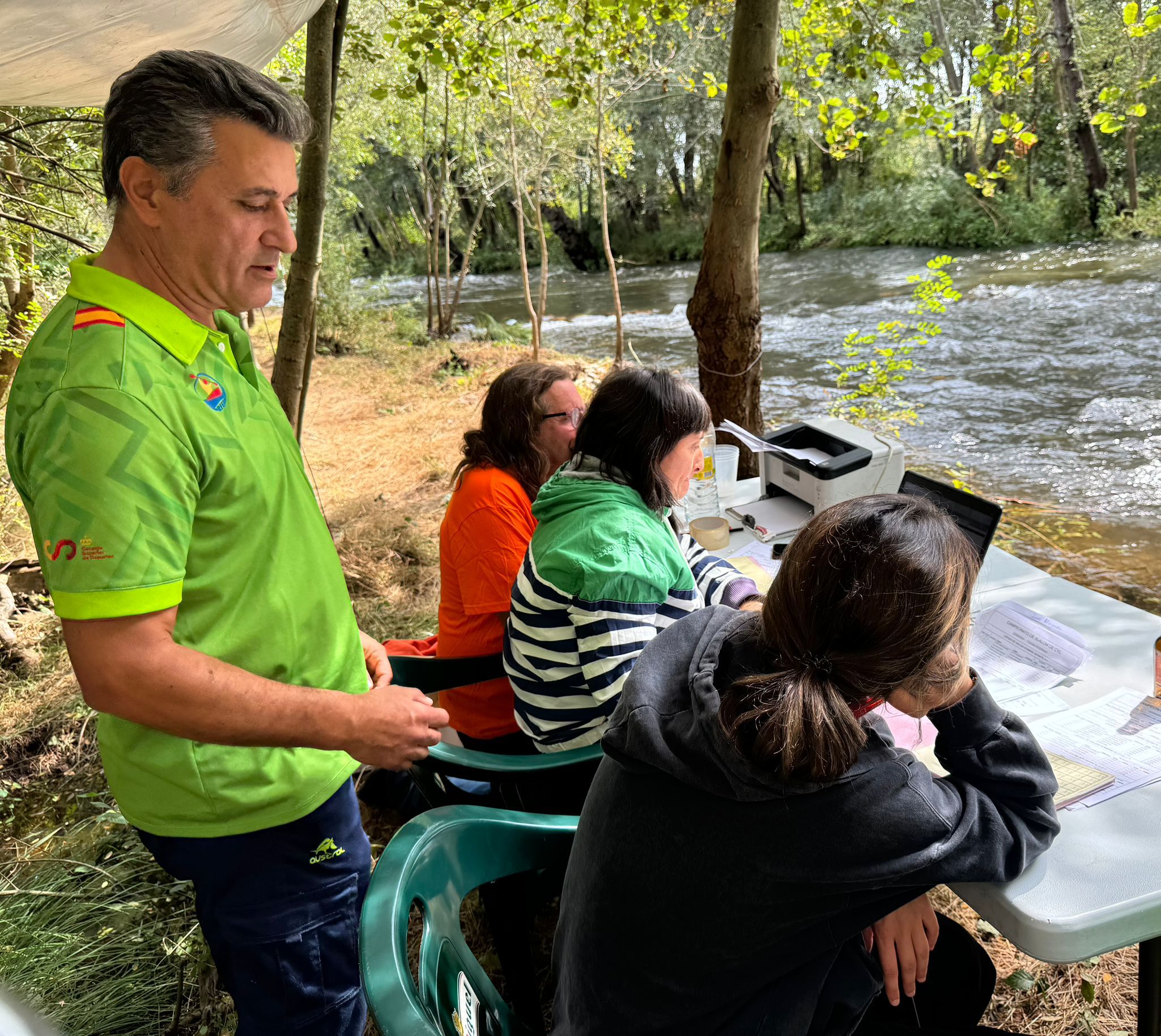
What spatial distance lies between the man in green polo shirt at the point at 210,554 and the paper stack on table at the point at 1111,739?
1063 millimetres

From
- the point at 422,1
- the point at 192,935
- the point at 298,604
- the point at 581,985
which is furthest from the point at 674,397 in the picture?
the point at 422,1

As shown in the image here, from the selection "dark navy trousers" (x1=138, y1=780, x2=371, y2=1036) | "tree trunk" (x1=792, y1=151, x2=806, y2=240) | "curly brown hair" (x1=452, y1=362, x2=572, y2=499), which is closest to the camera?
"dark navy trousers" (x1=138, y1=780, x2=371, y2=1036)

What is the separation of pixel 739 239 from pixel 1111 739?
9.03 ft

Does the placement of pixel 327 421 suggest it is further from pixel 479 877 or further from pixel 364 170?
pixel 364 170

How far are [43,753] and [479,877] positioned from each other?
8.21ft

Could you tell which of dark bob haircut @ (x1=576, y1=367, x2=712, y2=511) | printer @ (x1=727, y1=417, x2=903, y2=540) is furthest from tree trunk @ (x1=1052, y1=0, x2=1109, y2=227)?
dark bob haircut @ (x1=576, y1=367, x2=712, y2=511)

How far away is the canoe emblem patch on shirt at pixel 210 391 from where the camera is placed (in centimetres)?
116

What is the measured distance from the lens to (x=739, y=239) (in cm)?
367

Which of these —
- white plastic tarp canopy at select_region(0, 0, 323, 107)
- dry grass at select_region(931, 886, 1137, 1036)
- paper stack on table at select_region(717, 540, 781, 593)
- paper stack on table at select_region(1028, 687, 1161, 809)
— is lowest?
dry grass at select_region(931, 886, 1137, 1036)

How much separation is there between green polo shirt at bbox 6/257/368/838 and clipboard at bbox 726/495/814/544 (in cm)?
152

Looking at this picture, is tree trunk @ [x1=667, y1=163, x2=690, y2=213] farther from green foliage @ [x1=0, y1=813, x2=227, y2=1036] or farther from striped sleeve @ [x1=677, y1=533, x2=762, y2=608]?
green foliage @ [x1=0, y1=813, x2=227, y2=1036]

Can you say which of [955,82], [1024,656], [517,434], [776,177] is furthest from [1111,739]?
[776,177]

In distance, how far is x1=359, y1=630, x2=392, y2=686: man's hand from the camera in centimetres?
159

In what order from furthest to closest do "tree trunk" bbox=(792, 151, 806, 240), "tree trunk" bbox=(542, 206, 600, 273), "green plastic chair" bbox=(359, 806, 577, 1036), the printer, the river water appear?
"tree trunk" bbox=(542, 206, 600, 273), "tree trunk" bbox=(792, 151, 806, 240), the river water, the printer, "green plastic chair" bbox=(359, 806, 577, 1036)
